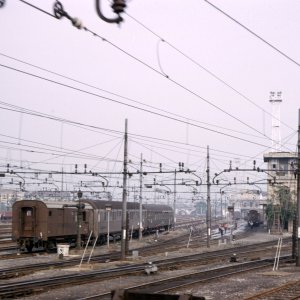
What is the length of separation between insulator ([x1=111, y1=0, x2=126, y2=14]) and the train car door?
91.9ft

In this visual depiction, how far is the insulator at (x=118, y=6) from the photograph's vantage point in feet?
31.7

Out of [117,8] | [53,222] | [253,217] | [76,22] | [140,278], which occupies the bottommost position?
[140,278]

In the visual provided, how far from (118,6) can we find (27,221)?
94.1ft

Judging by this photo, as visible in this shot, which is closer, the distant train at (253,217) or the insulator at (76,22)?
the insulator at (76,22)

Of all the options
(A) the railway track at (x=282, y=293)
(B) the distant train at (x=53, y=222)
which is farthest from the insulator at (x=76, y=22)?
(B) the distant train at (x=53, y=222)

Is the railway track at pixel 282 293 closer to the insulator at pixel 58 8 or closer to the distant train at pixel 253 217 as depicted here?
the insulator at pixel 58 8

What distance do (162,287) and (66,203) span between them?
21740 mm

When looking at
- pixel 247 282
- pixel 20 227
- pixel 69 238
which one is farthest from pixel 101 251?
pixel 247 282

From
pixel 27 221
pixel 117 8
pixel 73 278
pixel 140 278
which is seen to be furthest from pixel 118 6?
pixel 27 221

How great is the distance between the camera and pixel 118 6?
9.66 m

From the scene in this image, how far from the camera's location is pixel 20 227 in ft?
119

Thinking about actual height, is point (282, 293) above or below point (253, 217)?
below

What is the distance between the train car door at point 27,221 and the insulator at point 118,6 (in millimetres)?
28000

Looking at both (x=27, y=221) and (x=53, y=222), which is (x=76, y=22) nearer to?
(x=27, y=221)
